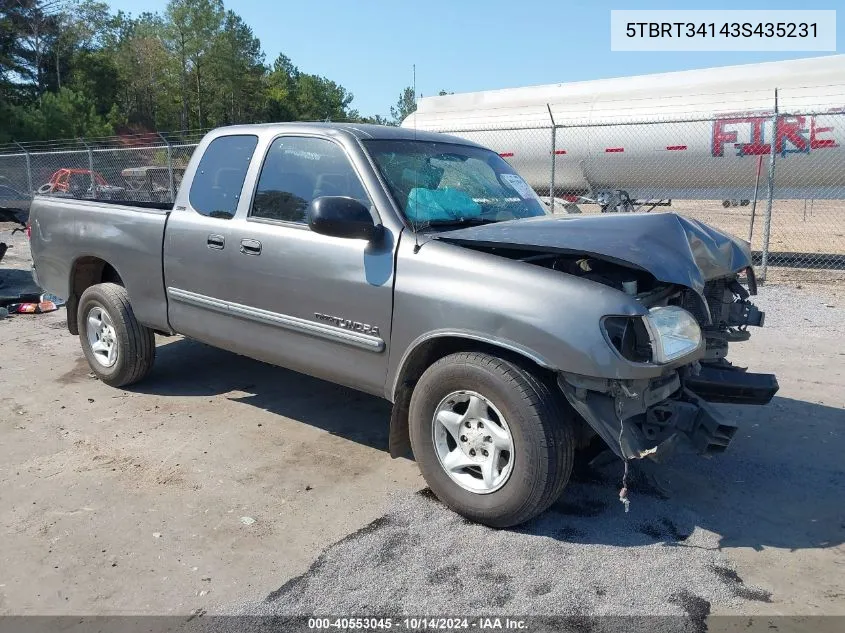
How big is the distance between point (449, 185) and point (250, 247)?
1.29 metres

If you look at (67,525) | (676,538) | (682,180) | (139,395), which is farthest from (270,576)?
(682,180)

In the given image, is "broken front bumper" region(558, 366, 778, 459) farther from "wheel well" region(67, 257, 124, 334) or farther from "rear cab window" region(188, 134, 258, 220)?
"wheel well" region(67, 257, 124, 334)

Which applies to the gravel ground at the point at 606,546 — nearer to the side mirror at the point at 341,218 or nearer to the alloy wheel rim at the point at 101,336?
the side mirror at the point at 341,218

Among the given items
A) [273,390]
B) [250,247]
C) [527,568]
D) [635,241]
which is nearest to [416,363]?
[527,568]

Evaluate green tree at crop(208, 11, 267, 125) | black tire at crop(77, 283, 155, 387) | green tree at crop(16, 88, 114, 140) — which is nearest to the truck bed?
black tire at crop(77, 283, 155, 387)

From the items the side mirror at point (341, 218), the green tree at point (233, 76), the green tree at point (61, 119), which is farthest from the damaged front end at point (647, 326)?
the green tree at point (233, 76)

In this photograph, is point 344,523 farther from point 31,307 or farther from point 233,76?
point 233,76

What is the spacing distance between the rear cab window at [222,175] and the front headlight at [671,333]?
8.98 feet

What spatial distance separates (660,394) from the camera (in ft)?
10.7

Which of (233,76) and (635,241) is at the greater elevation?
(233,76)

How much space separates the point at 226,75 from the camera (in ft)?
184

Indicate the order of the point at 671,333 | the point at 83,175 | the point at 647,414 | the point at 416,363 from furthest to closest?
the point at 83,175
the point at 416,363
the point at 647,414
the point at 671,333

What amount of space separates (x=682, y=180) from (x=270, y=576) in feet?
47.2

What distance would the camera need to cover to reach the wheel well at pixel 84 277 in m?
5.67
